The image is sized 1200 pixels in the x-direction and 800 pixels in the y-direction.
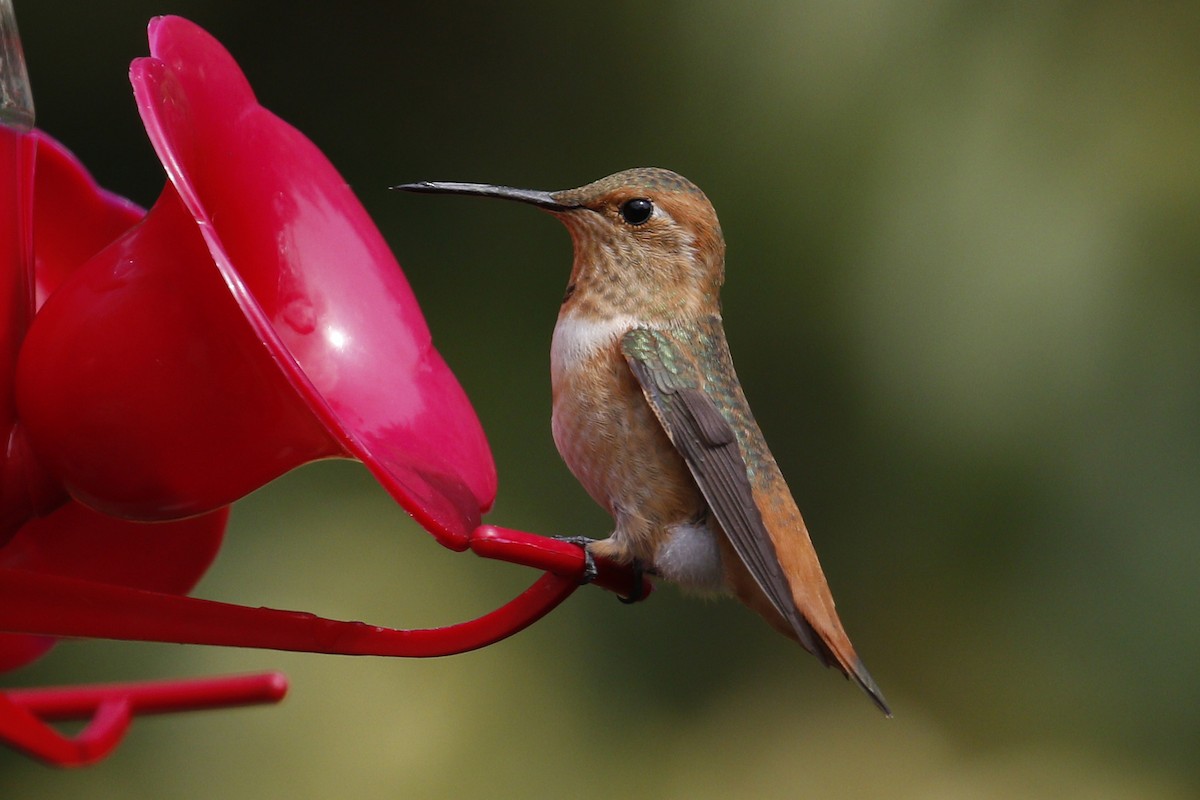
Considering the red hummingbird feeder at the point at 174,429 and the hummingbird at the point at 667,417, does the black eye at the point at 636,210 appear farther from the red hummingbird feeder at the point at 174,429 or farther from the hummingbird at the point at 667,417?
the red hummingbird feeder at the point at 174,429

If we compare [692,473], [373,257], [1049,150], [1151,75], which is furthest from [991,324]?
[373,257]

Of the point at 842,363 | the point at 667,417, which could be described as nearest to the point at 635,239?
the point at 667,417

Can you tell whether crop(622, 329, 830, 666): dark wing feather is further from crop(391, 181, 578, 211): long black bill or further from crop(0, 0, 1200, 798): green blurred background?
crop(0, 0, 1200, 798): green blurred background

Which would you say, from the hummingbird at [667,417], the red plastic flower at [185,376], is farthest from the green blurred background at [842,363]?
the red plastic flower at [185,376]

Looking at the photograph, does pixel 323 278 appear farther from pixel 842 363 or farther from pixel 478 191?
pixel 842 363

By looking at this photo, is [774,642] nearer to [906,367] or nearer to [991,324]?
[906,367]

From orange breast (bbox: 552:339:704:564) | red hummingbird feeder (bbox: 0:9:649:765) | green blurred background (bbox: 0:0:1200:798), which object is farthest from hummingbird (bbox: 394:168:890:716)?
green blurred background (bbox: 0:0:1200:798)

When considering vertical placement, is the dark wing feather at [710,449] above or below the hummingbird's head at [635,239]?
below
